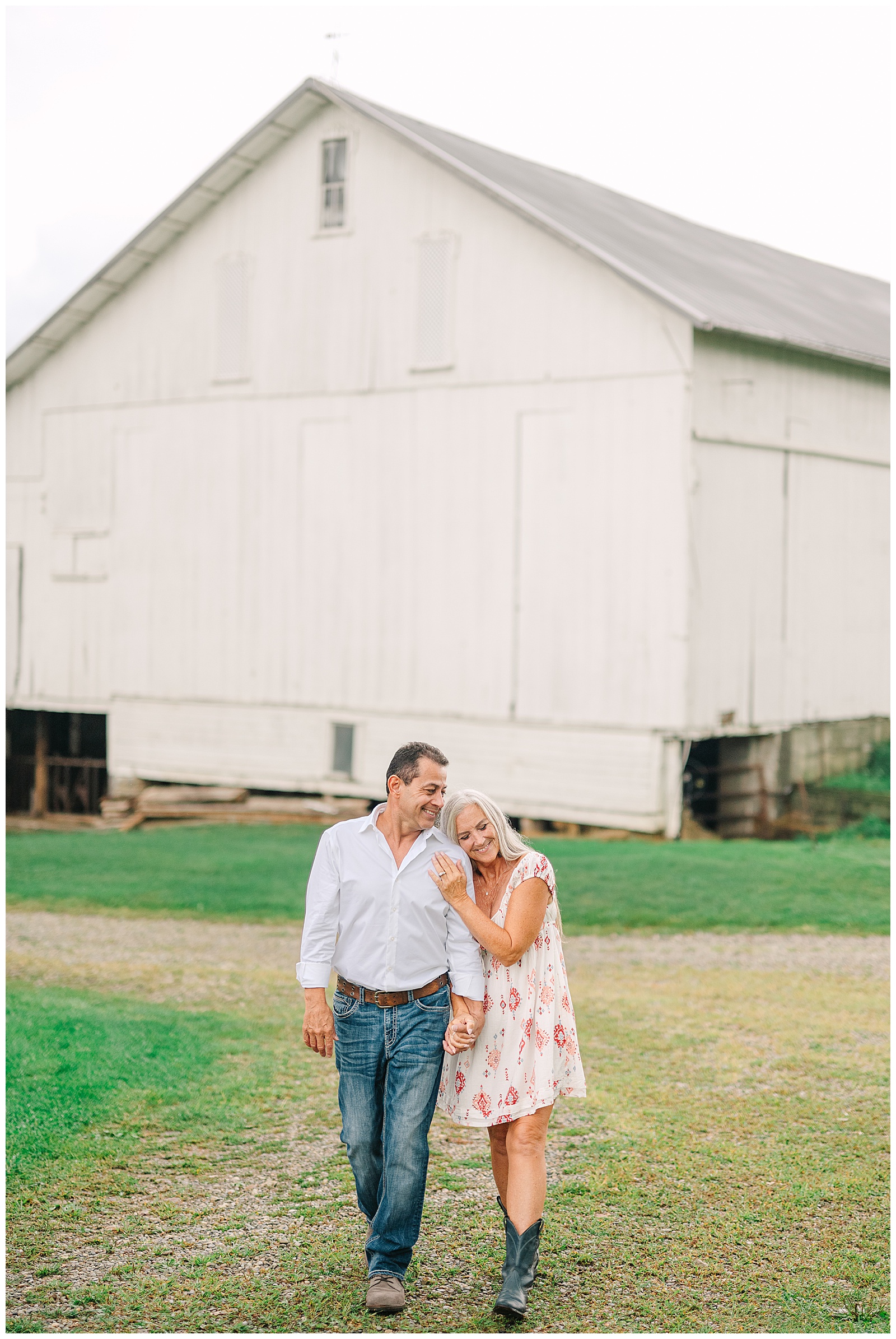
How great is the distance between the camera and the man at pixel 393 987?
17.1 feet

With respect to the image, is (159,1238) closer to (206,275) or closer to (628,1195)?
(628,1195)

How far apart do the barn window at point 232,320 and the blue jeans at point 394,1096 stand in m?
16.9

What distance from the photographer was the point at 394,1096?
5.24 m

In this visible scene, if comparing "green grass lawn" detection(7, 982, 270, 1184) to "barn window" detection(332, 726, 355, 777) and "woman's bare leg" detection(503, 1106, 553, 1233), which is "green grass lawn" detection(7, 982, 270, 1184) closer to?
"woman's bare leg" detection(503, 1106, 553, 1233)

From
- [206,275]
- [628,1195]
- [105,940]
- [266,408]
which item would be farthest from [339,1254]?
[206,275]

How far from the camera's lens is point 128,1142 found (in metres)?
7.27

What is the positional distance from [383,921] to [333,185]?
55.3 feet

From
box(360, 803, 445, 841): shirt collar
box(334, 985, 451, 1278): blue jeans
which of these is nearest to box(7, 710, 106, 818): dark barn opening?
box(360, 803, 445, 841): shirt collar

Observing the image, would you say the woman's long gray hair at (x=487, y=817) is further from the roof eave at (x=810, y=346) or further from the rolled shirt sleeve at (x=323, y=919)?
the roof eave at (x=810, y=346)

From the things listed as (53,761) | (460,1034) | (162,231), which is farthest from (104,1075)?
(53,761)

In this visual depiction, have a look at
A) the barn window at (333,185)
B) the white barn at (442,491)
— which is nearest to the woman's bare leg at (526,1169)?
the white barn at (442,491)

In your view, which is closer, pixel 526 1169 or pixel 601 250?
pixel 526 1169

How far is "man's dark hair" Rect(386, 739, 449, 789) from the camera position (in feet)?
17.3

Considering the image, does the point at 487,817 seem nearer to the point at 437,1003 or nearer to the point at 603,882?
the point at 437,1003
